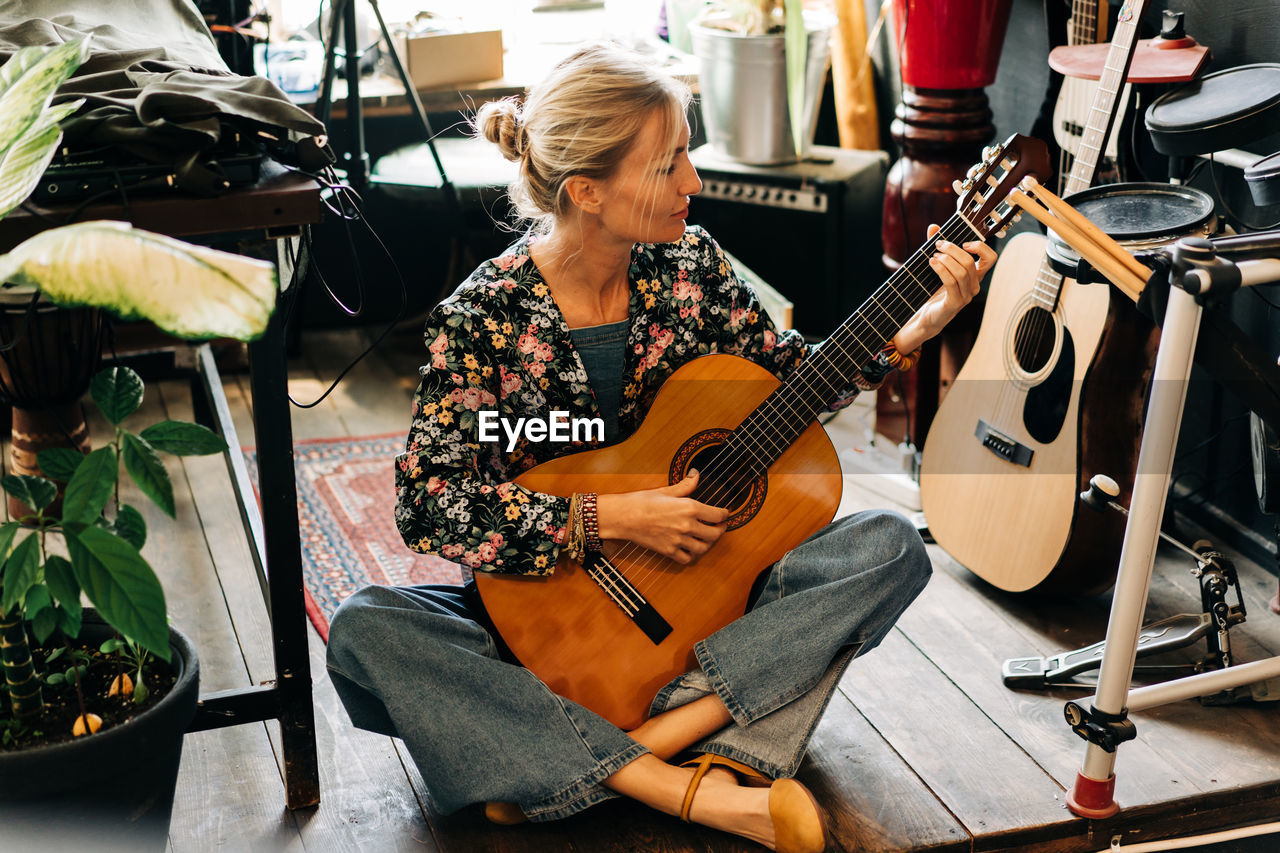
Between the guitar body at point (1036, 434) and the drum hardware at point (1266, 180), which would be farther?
the guitar body at point (1036, 434)

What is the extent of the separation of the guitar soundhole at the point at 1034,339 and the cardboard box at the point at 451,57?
1.81m

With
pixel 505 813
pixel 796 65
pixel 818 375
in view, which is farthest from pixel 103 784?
pixel 796 65

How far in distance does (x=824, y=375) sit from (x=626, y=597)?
406 millimetres

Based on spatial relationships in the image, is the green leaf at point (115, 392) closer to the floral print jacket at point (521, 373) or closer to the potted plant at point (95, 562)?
the potted plant at point (95, 562)

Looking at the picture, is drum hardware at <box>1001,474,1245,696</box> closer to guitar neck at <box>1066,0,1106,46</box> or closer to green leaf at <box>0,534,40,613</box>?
guitar neck at <box>1066,0,1106,46</box>

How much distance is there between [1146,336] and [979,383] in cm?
30

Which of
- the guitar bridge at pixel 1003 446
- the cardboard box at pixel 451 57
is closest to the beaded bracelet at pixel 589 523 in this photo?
the guitar bridge at pixel 1003 446

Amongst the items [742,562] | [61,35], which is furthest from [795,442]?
[61,35]

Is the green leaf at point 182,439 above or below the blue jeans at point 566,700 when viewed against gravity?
above

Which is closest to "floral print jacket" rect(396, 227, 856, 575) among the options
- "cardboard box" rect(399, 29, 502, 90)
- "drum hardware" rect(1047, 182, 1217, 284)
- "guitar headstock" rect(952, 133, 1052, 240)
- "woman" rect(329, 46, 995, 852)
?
"woman" rect(329, 46, 995, 852)

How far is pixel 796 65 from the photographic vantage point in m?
2.84

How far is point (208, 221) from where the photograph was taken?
136 centimetres

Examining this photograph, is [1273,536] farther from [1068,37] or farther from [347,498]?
[347,498]

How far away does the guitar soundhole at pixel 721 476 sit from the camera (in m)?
1.69
